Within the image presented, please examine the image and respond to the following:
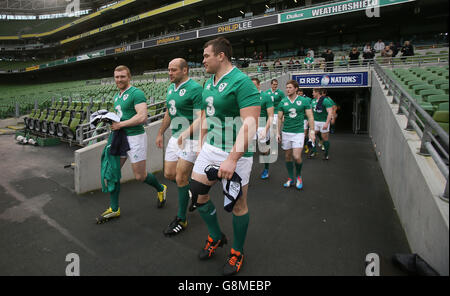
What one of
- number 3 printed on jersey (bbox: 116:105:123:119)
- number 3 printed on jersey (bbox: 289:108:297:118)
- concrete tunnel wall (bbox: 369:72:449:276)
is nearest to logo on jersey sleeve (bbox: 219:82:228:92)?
concrete tunnel wall (bbox: 369:72:449:276)

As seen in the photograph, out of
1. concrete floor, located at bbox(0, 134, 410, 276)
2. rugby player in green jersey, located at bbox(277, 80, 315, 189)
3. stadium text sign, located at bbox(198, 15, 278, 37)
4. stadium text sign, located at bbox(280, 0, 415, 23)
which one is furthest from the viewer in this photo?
stadium text sign, located at bbox(198, 15, 278, 37)

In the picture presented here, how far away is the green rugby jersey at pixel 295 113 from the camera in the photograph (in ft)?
16.1

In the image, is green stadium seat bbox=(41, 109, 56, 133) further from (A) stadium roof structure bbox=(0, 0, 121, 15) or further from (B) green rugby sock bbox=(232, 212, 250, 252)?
(A) stadium roof structure bbox=(0, 0, 121, 15)

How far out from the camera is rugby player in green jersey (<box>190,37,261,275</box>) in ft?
6.87

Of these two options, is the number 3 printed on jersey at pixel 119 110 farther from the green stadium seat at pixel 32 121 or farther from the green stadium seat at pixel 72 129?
the green stadium seat at pixel 32 121

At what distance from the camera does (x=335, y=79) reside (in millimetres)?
13461

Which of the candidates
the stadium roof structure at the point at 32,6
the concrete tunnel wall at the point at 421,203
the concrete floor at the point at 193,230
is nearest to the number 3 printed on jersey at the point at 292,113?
the concrete floor at the point at 193,230

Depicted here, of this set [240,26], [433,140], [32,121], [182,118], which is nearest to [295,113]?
[182,118]

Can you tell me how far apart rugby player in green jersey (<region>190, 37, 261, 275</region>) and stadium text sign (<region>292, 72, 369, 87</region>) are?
1245 cm

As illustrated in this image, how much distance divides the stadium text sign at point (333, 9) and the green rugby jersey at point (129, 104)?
20.7m
